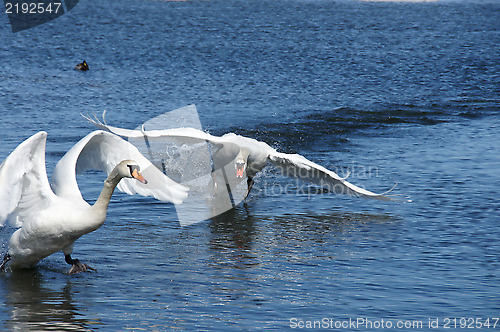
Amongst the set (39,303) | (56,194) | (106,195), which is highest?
(106,195)

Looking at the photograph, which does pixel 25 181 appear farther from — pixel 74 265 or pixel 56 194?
pixel 74 265

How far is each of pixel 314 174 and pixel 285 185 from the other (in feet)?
A: 4.49

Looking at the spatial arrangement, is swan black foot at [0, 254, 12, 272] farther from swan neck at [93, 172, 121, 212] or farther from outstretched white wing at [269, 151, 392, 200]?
outstretched white wing at [269, 151, 392, 200]

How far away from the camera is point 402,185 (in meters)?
12.7

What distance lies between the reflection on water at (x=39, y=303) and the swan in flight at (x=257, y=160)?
3027 mm

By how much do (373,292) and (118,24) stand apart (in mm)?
36346

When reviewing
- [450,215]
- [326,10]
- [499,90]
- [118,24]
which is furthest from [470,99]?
[326,10]

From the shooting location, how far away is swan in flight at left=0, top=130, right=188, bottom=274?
7.13m

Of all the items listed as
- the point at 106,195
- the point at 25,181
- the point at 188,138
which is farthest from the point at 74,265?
the point at 188,138

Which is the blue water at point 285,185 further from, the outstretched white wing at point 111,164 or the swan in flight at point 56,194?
the outstretched white wing at point 111,164

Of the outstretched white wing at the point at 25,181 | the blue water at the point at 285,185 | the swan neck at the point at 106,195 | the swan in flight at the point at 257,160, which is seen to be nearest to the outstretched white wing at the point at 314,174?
the swan in flight at the point at 257,160

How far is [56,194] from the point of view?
817cm

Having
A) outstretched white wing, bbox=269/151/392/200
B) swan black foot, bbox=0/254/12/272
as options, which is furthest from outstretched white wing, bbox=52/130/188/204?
outstretched white wing, bbox=269/151/392/200

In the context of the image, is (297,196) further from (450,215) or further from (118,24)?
(118,24)
